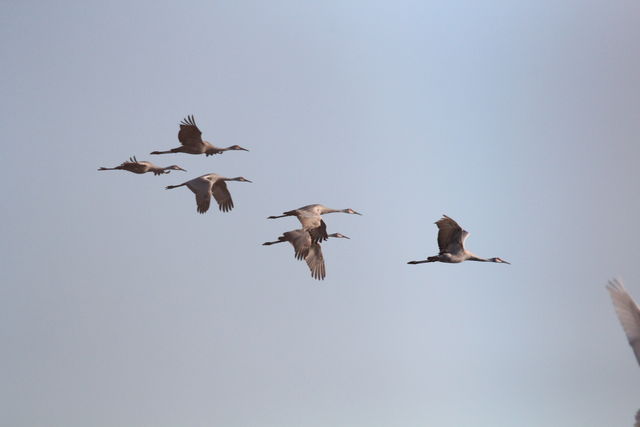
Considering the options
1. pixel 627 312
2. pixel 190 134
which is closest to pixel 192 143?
pixel 190 134

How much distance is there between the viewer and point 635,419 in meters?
21.9

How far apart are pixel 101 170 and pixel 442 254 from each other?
1123cm

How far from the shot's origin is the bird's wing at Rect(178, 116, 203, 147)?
3222 cm

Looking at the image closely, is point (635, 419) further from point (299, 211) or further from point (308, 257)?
point (308, 257)

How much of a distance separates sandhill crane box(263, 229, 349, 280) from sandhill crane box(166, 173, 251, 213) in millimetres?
2205

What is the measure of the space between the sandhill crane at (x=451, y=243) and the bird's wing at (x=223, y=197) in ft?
28.0

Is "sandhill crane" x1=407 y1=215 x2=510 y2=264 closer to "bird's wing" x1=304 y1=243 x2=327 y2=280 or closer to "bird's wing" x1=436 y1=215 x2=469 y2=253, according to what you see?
"bird's wing" x1=436 y1=215 x2=469 y2=253

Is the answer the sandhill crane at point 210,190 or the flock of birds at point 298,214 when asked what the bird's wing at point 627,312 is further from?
the sandhill crane at point 210,190

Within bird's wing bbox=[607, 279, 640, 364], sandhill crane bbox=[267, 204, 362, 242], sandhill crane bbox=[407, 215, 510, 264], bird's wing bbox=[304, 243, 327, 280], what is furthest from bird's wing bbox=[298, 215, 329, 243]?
bird's wing bbox=[607, 279, 640, 364]

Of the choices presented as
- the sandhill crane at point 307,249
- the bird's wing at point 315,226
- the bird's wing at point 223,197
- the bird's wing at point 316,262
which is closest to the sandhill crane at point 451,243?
the bird's wing at point 315,226

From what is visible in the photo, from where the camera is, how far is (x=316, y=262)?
113 feet

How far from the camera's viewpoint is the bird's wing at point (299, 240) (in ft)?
105

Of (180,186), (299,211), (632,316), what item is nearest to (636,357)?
(632,316)

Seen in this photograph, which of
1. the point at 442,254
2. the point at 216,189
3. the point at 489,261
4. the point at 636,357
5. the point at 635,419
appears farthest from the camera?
the point at 216,189
